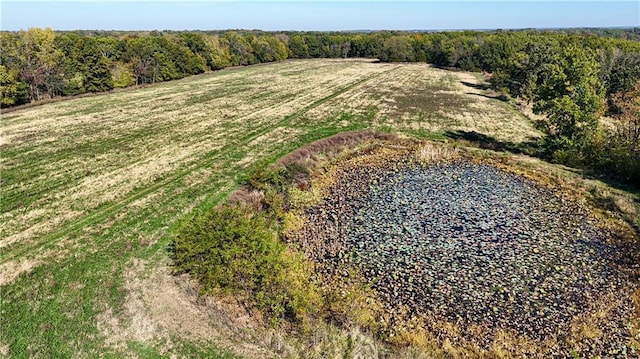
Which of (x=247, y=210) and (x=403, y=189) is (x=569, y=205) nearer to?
(x=403, y=189)

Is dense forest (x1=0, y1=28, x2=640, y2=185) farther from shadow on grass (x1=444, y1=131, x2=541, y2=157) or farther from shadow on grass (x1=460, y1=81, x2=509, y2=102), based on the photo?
shadow on grass (x1=460, y1=81, x2=509, y2=102)

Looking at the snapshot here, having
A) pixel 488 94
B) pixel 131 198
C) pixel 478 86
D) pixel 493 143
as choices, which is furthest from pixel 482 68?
pixel 131 198

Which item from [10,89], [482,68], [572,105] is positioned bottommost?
[10,89]

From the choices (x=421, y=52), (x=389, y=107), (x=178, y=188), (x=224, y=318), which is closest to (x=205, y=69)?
(x=389, y=107)

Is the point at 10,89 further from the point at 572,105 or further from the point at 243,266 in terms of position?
→ the point at 572,105

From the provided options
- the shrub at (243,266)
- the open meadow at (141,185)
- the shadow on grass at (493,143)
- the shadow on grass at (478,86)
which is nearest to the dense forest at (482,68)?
the shadow on grass at (493,143)

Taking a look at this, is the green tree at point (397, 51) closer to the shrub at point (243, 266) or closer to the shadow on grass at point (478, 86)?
the shadow on grass at point (478, 86)
